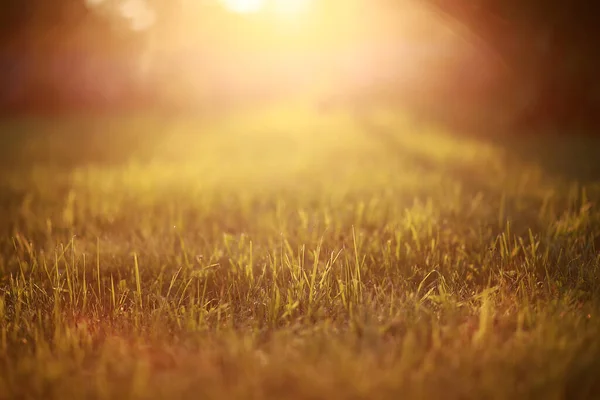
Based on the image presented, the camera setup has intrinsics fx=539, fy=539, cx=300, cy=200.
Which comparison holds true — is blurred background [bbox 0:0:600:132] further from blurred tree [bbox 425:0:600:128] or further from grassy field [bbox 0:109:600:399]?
grassy field [bbox 0:109:600:399]

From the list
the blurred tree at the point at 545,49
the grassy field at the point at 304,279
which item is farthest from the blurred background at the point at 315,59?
the grassy field at the point at 304,279

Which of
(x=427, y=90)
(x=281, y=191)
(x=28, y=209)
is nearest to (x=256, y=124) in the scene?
(x=427, y=90)

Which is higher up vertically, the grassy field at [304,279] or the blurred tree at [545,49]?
the blurred tree at [545,49]

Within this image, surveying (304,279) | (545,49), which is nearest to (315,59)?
(545,49)

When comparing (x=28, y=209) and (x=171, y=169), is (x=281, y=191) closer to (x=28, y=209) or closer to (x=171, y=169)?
(x=171, y=169)

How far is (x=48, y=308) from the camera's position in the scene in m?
1.86

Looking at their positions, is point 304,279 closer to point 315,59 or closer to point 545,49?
point 545,49

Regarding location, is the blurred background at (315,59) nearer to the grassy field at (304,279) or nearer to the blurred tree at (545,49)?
the blurred tree at (545,49)

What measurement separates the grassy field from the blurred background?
1.22 meters

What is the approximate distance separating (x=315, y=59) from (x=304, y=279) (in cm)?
793

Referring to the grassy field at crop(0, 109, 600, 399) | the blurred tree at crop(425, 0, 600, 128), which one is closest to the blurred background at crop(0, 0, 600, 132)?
the blurred tree at crop(425, 0, 600, 128)

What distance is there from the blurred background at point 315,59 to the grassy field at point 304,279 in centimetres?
122

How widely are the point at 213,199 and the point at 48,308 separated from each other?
53.4 inches

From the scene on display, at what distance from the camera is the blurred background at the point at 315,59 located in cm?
492
